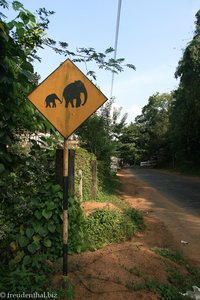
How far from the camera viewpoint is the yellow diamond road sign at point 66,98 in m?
4.53

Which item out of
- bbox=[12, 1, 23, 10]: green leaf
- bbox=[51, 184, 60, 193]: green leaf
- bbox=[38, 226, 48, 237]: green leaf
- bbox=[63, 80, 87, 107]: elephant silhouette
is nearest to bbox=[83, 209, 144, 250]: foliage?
bbox=[51, 184, 60, 193]: green leaf

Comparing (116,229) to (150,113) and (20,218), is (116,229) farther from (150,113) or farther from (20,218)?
(150,113)

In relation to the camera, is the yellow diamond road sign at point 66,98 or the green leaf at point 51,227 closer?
the yellow diamond road sign at point 66,98

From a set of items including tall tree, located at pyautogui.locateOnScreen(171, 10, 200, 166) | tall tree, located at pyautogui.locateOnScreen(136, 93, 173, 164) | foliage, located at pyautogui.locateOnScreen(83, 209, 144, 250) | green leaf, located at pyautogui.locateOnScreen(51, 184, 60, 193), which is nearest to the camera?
green leaf, located at pyautogui.locateOnScreen(51, 184, 60, 193)

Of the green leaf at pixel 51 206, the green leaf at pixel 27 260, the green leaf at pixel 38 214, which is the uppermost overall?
the green leaf at pixel 51 206

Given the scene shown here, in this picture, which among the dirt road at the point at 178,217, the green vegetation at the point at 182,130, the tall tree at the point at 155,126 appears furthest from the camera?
the tall tree at the point at 155,126

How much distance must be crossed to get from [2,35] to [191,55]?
27.7m

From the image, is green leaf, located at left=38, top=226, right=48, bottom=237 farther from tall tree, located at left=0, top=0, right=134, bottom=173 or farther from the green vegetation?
the green vegetation

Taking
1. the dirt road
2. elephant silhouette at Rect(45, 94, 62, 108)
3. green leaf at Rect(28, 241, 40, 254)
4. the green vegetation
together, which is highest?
the green vegetation

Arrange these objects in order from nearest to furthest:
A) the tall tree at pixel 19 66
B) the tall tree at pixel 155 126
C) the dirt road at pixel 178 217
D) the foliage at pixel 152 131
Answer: the tall tree at pixel 19 66, the dirt road at pixel 178 217, the foliage at pixel 152 131, the tall tree at pixel 155 126

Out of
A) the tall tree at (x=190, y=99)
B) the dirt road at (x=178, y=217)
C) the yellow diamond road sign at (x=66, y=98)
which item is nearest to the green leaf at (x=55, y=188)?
the yellow diamond road sign at (x=66, y=98)

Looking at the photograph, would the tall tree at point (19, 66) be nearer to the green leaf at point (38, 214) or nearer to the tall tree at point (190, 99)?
the green leaf at point (38, 214)

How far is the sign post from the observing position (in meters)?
4.52

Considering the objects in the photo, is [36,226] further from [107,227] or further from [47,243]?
[107,227]
